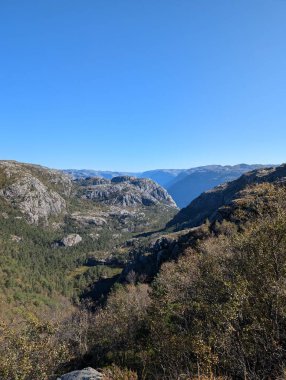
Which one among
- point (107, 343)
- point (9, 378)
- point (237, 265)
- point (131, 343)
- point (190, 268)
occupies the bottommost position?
point (107, 343)

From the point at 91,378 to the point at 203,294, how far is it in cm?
1211

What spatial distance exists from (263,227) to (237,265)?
4.22 m

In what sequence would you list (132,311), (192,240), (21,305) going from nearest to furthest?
(132,311) → (192,240) → (21,305)

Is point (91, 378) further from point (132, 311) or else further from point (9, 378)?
point (132, 311)

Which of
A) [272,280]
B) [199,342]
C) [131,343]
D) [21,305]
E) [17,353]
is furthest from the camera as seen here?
[21,305]

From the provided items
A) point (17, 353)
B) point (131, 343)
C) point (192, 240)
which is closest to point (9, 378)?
point (17, 353)

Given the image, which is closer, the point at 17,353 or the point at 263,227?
the point at 263,227

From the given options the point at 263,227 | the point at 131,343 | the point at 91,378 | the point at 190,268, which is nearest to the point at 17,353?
the point at 91,378

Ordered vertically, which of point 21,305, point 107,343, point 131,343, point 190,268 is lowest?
point 21,305

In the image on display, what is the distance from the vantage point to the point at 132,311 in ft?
202

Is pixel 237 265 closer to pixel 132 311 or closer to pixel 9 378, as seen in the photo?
pixel 9 378

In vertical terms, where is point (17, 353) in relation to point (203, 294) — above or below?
below

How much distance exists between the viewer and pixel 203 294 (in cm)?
3047

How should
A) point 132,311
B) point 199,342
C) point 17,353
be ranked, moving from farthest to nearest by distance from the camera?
point 132,311 → point 17,353 → point 199,342
